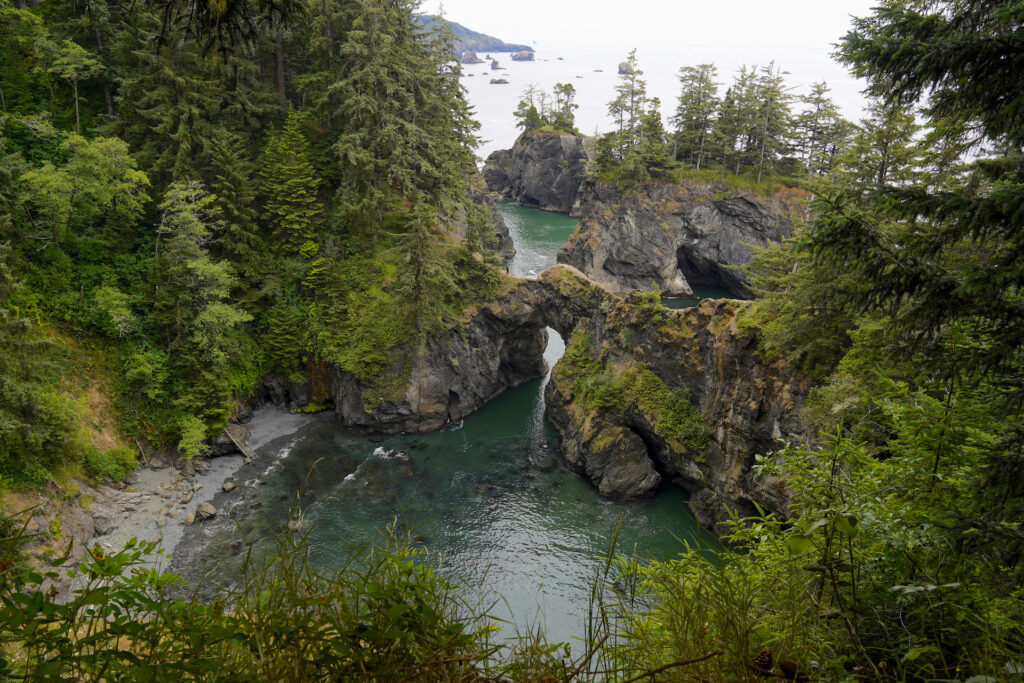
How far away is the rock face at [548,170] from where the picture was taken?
7412 cm

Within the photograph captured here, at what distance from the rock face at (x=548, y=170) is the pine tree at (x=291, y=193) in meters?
48.4

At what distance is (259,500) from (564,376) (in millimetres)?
15989

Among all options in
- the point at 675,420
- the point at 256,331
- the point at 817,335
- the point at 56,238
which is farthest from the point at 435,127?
the point at 817,335

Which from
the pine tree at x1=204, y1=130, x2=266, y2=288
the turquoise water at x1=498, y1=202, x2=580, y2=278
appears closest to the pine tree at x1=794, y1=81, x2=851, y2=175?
the turquoise water at x1=498, y1=202, x2=580, y2=278

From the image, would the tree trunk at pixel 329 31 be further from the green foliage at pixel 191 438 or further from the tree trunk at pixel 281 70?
the green foliage at pixel 191 438

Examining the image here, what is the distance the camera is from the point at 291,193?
27.9 meters

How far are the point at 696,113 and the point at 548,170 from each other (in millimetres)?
30436

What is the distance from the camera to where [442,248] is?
93.4ft

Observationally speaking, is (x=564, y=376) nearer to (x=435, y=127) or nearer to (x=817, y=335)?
(x=817, y=335)

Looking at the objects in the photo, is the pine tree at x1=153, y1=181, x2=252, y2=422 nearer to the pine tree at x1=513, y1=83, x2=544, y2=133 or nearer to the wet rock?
the wet rock

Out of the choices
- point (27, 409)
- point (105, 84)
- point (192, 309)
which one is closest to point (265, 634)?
point (27, 409)

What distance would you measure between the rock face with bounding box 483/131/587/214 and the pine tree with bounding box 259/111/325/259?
159 feet

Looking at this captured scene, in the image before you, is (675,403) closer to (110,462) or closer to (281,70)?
(110,462)

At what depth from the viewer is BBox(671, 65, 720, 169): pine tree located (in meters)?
47.6
